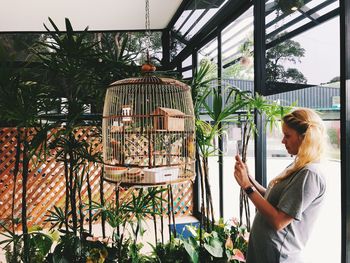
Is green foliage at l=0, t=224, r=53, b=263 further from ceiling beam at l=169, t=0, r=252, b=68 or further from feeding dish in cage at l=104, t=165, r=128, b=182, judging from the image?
ceiling beam at l=169, t=0, r=252, b=68

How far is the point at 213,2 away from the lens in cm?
303

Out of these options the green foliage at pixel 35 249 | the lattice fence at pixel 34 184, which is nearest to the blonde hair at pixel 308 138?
the green foliage at pixel 35 249

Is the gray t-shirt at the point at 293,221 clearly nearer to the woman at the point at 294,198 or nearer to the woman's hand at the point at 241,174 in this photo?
the woman at the point at 294,198

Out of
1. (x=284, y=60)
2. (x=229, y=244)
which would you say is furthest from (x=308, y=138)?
(x=229, y=244)

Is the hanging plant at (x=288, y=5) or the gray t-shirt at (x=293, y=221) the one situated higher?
the hanging plant at (x=288, y=5)

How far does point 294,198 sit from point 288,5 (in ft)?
4.13

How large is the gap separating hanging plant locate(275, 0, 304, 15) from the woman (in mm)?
814

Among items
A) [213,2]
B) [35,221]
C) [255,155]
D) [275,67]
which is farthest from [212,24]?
[35,221]

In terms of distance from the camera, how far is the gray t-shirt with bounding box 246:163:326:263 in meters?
1.13

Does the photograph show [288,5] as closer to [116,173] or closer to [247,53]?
[247,53]

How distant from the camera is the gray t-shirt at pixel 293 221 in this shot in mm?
1126

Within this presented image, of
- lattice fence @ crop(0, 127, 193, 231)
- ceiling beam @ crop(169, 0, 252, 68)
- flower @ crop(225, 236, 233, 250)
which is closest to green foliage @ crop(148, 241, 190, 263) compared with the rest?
flower @ crop(225, 236, 233, 250)

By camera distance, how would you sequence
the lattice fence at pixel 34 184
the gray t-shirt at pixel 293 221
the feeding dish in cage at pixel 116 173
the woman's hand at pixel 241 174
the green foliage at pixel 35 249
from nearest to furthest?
the gray t-shirt at pixel 293 221 → the woman's hand at pixel 241 174 → the feeding dish in cage at pixel 116 173 → the green foliage at pixel 35 249 → the lattice fence at pixel 34 184

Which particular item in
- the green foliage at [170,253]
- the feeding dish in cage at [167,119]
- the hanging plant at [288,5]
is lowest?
the green foliage at [170,253]
